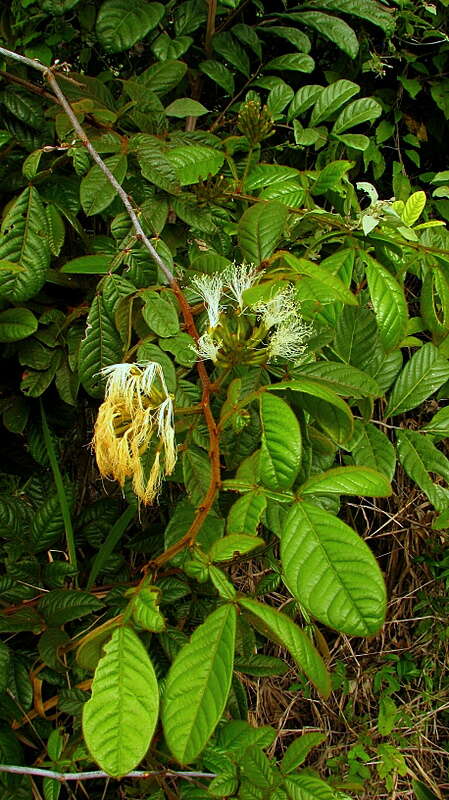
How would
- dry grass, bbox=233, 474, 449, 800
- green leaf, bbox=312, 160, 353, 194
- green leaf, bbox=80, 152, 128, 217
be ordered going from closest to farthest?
green leaf, bbox=80, 152, 128, 217 < green leaf, bbox=312, 160, 353, 194 < dry grass, bbox=233, 474, 449, 800

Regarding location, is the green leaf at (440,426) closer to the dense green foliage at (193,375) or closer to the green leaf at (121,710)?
the dense green foliage at (193,375)

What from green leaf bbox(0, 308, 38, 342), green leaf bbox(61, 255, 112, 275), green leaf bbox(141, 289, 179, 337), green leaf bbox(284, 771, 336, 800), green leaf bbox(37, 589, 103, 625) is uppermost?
green leaf bbox(141, 289, 179, 337)

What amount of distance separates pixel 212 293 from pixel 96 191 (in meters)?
A: 0.21

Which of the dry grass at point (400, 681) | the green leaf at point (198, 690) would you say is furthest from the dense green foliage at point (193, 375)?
the dry grass at point (400, 681)

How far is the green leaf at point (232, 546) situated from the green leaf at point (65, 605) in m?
0.35

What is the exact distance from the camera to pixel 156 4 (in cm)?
95

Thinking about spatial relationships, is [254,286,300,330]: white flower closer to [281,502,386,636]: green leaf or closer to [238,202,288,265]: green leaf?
[238,202,288,265]: green leaf

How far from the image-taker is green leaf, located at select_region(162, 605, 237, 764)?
441mm

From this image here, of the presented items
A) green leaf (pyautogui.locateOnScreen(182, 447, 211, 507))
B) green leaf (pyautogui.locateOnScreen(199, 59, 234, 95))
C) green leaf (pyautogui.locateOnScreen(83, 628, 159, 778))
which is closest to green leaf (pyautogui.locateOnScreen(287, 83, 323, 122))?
green leaf (pyautogui.locateOnScreen(199, 59, 234, 95))

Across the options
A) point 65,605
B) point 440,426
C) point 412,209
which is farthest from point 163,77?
point 65,605

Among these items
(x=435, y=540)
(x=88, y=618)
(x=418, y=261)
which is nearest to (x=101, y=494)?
(x=88, y=618)

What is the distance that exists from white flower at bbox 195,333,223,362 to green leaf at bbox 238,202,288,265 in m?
0.12

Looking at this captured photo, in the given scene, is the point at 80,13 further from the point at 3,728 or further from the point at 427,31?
the point at 3,728

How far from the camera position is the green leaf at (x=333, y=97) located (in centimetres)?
102
